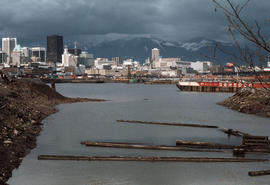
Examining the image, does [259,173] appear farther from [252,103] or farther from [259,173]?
[252,103]

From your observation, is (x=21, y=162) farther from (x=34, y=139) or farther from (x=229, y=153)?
(x=229, y=153)

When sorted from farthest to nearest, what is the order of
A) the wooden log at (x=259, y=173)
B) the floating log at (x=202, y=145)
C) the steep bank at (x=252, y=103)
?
the steep bank at (x=252, y=103)
the floating log at (x=202, y=145)
the wooden log at (x=259, y=173)

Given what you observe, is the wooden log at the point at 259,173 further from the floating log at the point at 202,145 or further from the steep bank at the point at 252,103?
the steep bank at the point at 252,103

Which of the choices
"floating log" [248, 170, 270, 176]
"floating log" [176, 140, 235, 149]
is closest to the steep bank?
"floating log" [176, 140, 235, 149]

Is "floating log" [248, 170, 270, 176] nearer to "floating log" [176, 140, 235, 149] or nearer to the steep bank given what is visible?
"floating log" [176, 140, 235, 149]

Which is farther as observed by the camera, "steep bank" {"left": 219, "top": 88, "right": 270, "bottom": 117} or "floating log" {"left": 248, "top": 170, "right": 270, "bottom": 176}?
"steep bank" {"left": 219, "top": 88, "right": 270, "bottom": 117}

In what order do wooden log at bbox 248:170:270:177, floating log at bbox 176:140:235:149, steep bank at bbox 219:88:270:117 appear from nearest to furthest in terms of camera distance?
wooden log at bbox 248:170:270:177 → floating log at bbox 176:140:235:149 → steep bank at bbox 219:88:270:117

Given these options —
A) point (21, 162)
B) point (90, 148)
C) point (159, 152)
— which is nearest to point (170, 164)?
point (159, 152)

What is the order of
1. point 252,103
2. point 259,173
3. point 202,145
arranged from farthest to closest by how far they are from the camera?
point 252,103, point 202,145, point 259,173

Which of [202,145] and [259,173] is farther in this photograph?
[202,145]

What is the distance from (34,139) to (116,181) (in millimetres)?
10771

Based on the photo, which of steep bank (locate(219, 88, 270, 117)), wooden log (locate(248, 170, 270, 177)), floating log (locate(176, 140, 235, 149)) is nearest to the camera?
wooden log (locate(248, 170, 270, 177))

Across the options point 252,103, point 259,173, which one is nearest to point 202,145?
point 259,173

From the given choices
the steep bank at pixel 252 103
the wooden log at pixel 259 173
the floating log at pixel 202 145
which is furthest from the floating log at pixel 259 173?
the steep bank at pixel 252 103
